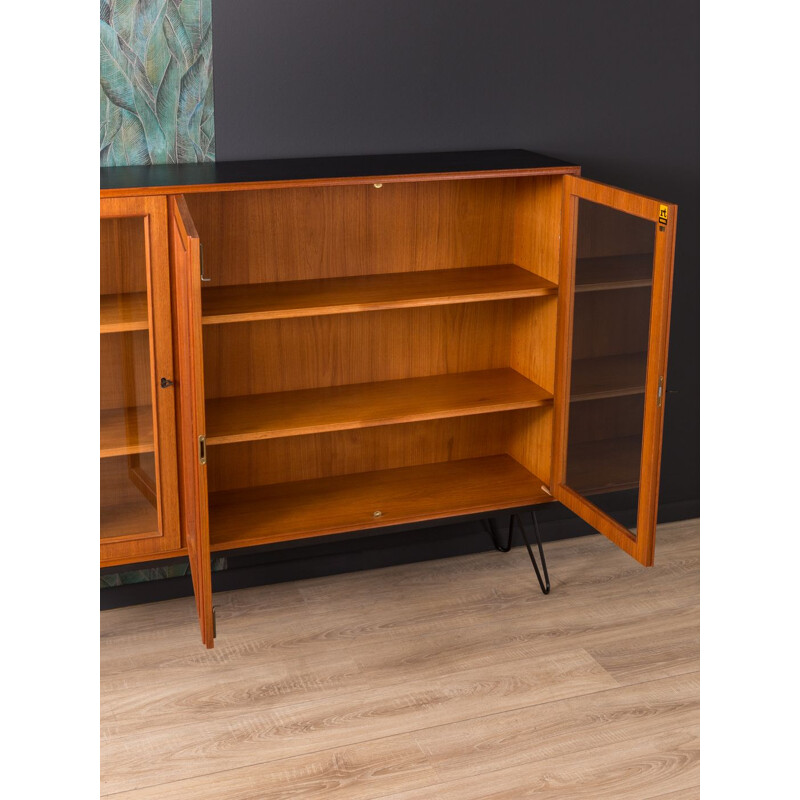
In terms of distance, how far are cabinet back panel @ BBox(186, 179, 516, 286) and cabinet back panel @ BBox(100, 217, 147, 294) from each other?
36 cm

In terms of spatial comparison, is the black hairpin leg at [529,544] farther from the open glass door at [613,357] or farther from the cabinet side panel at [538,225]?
the cabinet side panel at [538,225]

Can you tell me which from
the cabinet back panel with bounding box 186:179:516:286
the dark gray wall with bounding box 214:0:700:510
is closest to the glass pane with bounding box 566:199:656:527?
the cabinet back panel with bounding box 186:179:516:286

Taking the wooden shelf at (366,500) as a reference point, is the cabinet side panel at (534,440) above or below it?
above

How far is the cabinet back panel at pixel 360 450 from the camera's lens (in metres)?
2.89

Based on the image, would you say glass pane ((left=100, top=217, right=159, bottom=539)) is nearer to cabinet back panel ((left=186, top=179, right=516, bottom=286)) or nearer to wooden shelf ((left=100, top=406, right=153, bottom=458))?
wooden shelf ((left=100, top=406, right=153, bottom=458))

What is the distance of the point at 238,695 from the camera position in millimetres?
2490

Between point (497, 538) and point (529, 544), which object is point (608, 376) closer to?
point (529, 544)

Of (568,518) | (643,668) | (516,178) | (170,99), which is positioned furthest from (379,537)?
(170,99)

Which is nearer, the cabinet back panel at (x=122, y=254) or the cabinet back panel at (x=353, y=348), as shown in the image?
the cabinet back panel at (x=122, y=254)

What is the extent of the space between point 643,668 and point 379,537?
0.97 meters

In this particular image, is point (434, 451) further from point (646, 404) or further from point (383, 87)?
point (383, 87)

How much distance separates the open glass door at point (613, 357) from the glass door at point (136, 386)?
1.14 m

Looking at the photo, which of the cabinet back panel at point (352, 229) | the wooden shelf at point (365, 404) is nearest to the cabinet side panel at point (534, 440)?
the wooden shelf at point (365, 404)

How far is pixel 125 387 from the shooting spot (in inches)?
92.0
